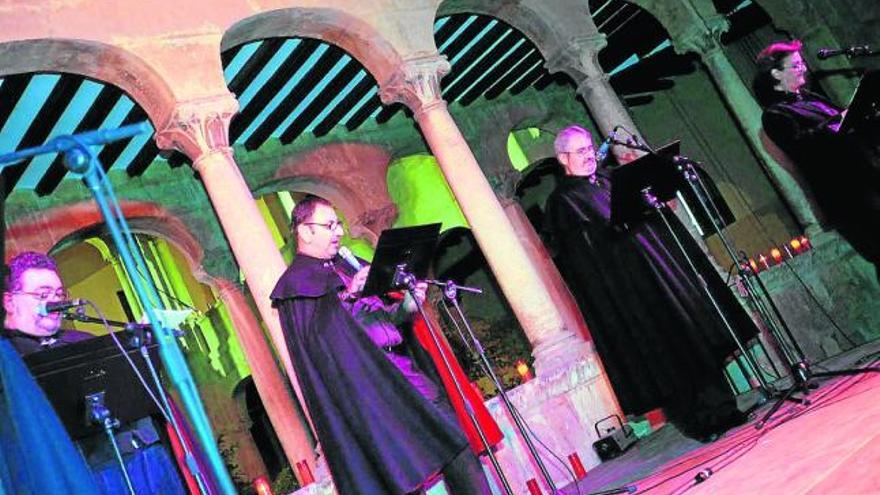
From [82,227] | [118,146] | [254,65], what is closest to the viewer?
[254,65]

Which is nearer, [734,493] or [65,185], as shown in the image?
[734,493]

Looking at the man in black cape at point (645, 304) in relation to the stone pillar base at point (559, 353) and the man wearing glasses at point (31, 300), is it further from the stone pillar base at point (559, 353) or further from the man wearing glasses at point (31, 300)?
the man wearing glasses at point (31, 300)

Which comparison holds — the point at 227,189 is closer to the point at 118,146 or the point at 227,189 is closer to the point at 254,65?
the point at 254,65

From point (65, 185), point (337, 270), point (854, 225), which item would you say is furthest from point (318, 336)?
point (65, 185)

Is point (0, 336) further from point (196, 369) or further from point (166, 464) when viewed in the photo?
point (196, 369)

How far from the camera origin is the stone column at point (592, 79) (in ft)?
32.3

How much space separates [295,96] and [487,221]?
455 cm

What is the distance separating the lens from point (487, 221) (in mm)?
8180

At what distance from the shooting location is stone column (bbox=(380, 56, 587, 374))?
25.5 ft

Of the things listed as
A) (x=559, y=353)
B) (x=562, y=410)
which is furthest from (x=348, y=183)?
(x=562, y=410)

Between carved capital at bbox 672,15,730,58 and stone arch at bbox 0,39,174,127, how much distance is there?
25.2ft

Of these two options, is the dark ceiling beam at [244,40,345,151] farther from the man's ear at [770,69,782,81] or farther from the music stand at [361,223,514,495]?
the music stand at [361,223,514,495]

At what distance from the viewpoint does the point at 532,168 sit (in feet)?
52.3

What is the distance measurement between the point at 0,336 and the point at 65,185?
335 inches
